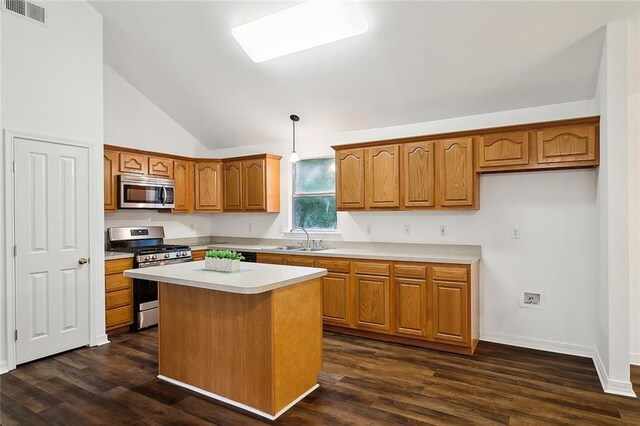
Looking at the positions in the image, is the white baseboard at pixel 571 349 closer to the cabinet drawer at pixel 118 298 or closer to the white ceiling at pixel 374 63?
the white ceiling at pixel 374 63

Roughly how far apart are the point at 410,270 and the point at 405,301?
33cm

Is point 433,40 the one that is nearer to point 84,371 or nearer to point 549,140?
point 549,140

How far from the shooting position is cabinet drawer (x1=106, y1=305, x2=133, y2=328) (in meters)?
4.28

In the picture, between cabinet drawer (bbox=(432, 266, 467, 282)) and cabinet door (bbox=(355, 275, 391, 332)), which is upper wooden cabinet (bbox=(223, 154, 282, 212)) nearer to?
cabinet door (bbox=(355, 275, 391, 332))

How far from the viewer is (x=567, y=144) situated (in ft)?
11.4

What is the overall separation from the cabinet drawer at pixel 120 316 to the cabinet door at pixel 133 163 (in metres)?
1.69

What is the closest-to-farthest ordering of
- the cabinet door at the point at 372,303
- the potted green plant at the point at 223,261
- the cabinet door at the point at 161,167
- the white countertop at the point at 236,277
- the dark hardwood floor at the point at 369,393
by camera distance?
the white countertop at the point at 236,277 < the dark hardwood floor at the point at 369,393 < the potted green plant at the point at 223,261 < the cabinet door at the point at 372,303 < the cabinet door at the point at 161,167

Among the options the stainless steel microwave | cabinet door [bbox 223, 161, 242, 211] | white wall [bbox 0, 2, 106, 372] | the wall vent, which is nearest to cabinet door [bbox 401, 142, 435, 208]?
cabinet door [bbox 223, 161, 242, 211]

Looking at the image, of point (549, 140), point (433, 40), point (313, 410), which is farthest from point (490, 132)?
point (313, 410)

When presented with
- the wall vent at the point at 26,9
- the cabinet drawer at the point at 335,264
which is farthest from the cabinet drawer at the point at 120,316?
the wall vent at the point at 26,9

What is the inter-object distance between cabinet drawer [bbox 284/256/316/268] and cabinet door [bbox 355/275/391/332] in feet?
2.02

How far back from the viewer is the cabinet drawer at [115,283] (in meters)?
4.28

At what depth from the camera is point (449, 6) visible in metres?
3.08

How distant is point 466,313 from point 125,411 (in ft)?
9.73
